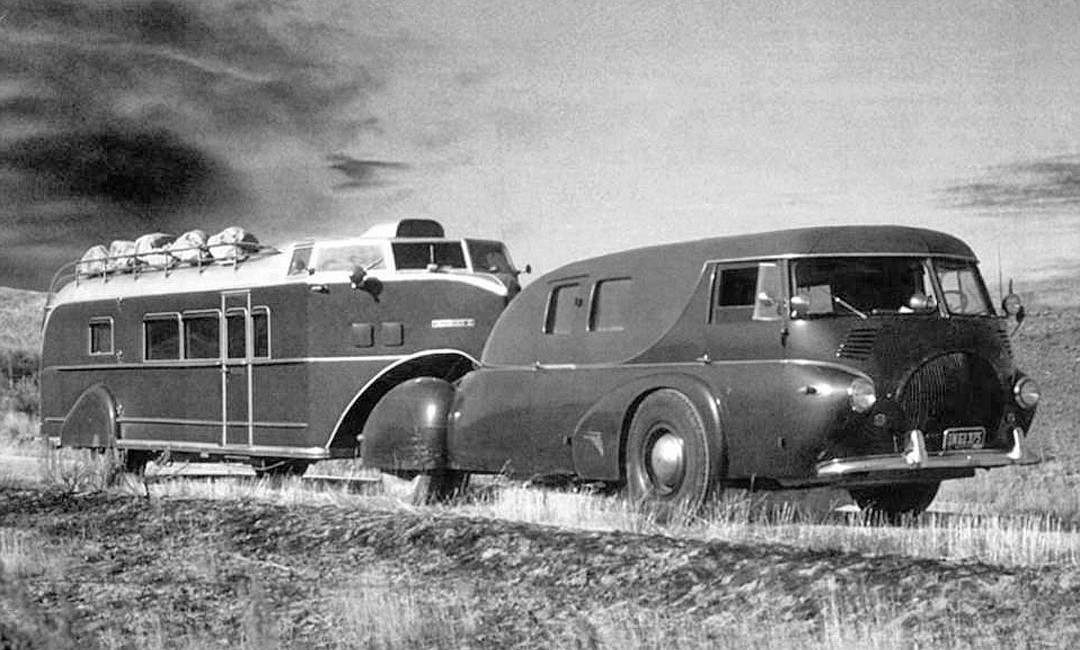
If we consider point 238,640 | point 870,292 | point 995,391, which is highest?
point 870,292

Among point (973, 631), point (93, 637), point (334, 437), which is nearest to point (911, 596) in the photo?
point (973, 631)

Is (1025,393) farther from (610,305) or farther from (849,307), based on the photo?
(610,305)

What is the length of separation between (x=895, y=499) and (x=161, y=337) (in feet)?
30.8

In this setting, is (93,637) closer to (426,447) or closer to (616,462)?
(616,462)

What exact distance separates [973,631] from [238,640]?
3.65 m

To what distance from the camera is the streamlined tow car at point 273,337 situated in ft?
54.8

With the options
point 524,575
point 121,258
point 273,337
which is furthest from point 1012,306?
point 121,258

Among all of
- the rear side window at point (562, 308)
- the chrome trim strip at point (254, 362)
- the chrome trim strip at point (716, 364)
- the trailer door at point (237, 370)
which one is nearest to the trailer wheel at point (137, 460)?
the chrome trim strip at point (254, 362)

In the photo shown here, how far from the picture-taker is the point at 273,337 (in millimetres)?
17719

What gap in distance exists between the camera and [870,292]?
12797 mm

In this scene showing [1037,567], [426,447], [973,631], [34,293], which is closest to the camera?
[973,631]

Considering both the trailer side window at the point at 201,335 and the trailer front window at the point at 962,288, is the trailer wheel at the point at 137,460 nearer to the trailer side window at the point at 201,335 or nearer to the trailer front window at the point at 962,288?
the trailer side window at the point at 201,335

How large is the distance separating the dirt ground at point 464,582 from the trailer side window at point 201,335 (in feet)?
17.5

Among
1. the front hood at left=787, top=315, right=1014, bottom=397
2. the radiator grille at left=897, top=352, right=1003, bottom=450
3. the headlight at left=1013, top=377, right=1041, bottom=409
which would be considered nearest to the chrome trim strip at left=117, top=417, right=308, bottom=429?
the front hood at left=787, top=315, right=1014, bottom=397
